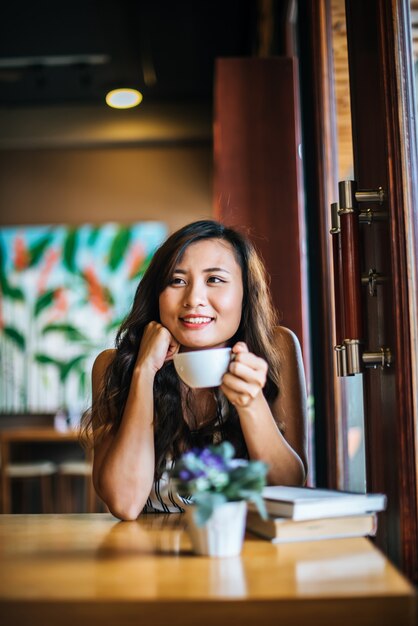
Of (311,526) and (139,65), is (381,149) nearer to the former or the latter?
(311,526)

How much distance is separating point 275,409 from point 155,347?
31cm

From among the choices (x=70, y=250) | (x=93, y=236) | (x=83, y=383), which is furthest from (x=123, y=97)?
(x=83, y=383)

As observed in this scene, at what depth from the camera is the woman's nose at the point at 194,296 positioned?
1.40 m

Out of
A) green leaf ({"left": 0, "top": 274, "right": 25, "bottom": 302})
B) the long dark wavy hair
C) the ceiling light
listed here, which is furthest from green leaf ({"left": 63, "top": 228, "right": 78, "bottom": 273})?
the long dark wavy hair

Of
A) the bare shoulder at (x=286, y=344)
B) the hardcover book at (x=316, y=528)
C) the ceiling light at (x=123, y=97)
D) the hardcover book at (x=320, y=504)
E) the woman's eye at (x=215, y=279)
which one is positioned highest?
the ceiling light at (x=123, y=97)

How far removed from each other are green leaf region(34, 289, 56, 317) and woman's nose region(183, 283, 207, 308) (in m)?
4.56

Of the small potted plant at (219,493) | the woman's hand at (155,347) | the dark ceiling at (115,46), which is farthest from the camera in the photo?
the dark ceiling at (115,46)

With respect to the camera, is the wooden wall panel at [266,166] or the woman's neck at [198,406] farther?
the wooden wall panel at [266,166]

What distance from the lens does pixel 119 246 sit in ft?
19.3

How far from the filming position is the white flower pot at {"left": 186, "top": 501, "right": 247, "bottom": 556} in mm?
828

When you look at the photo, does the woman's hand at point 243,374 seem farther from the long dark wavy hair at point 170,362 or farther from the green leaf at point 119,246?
the green leaf at point 119,246

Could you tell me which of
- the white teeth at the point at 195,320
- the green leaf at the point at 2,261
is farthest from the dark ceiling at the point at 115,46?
the white teeth at the point at 195,320

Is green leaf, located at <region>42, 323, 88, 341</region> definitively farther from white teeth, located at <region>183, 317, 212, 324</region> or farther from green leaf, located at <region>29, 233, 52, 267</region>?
white teeth, located at <region>183, 317, 212, 324</region>

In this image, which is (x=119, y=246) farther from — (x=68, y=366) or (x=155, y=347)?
(x=155, y=347)
